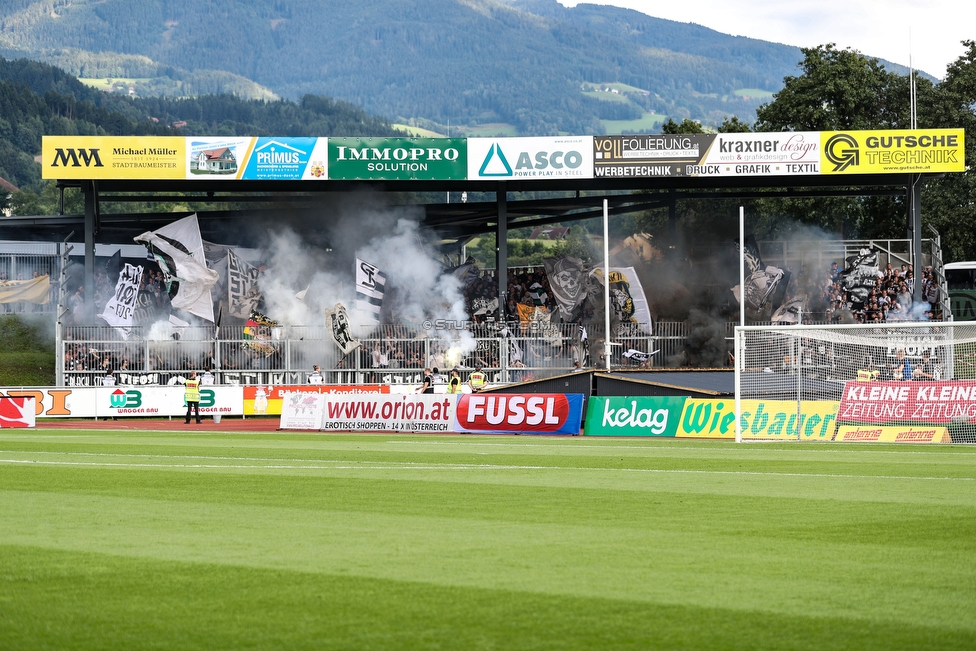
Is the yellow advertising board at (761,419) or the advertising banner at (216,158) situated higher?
the advertising banner at (216,158)

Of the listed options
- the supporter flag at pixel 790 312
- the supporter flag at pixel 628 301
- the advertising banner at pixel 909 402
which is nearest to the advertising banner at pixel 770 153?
the supporter flag at pixel 790 312

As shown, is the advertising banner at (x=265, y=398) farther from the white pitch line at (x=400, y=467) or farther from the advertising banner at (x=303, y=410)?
the white pitch line at (x=400, y=467)

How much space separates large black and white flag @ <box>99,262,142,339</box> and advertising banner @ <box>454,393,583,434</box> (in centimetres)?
2146

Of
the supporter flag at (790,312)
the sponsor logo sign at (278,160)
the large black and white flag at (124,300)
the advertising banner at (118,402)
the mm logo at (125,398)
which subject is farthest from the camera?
the large black and white flag at (124,300)

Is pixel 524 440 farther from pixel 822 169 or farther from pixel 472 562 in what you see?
pixel 822 169

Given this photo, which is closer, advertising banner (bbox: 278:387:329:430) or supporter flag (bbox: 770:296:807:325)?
advertising banner (bbox: 278:387:329:430)

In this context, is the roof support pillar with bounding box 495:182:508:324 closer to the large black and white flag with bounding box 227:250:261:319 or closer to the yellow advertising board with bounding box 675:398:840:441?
the large black and white flag with bounding box 227:250:261:319

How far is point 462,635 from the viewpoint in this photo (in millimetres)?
5562

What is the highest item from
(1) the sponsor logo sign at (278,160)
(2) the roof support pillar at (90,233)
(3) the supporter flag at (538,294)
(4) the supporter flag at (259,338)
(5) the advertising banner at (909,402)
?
(1) the sponsor logo sign at (278,160)

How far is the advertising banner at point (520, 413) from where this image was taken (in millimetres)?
27641

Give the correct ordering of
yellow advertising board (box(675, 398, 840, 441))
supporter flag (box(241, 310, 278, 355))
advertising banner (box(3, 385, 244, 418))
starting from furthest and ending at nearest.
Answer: supporter flag (box(241, 310, 278, 355)) < advertising banner (box(3, 385, 244, 418)) < yellow advertising board (box(675, 398, 840, 441))

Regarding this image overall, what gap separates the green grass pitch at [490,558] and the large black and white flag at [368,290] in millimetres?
30730

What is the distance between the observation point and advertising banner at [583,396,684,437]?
26.6 meters

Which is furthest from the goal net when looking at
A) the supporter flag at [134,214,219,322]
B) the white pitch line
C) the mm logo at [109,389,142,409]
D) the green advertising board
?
the supporter flag at [134,214,219,322]
